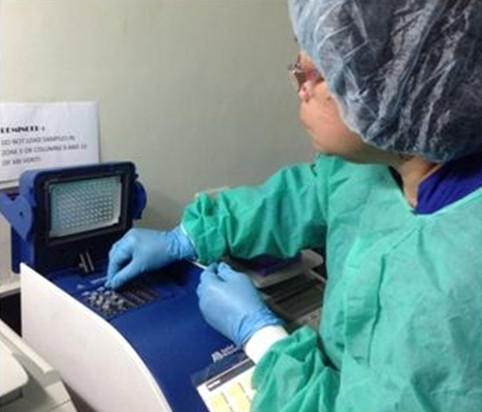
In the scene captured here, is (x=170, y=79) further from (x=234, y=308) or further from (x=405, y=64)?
(x=405, y=64)

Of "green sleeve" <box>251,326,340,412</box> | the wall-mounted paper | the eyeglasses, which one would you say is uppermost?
the eyeglasses

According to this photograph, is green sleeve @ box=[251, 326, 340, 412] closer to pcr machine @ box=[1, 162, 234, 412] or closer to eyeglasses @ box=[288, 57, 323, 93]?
pcr machine @ box=[1, 162, 234, 412]

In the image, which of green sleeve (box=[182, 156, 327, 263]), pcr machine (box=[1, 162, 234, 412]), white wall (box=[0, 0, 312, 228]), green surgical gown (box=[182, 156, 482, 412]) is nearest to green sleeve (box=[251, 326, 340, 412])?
green surgical gown (box=[182, 156, 482, 412])

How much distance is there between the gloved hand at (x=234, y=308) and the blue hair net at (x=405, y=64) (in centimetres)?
36

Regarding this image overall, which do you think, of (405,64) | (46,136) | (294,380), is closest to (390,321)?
(294,380)

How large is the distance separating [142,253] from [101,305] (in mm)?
140

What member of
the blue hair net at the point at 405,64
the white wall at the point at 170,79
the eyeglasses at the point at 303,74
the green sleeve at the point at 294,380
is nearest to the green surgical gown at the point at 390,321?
the green sleeve at the point at 294,380

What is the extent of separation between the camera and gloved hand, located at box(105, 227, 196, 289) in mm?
982

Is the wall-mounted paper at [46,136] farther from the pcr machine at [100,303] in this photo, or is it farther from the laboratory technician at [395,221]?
the laboratory technician at [395,221]

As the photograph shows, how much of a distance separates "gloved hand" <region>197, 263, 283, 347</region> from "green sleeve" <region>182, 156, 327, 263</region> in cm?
11

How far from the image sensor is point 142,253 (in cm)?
99

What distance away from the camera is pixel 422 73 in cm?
63

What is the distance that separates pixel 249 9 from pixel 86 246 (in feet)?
2.40

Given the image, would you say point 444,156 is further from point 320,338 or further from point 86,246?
point 86,246
